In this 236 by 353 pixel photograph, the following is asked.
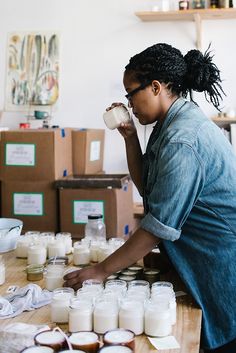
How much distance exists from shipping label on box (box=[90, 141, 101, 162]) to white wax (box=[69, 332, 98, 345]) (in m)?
A: 2.11

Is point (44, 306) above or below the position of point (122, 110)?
below

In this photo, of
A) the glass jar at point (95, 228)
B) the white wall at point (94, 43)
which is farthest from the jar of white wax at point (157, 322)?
the white wall at point (94, 43)

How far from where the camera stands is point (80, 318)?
1379 mm

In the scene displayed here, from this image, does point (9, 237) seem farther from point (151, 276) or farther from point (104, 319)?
point (104, 319)

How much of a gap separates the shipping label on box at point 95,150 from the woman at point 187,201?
1615 mm

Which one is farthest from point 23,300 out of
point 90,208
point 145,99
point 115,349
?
point 90,208

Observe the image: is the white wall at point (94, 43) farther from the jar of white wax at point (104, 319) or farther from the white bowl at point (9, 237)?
the jar of white wax at point (104, 319)

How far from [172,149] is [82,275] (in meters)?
0.50

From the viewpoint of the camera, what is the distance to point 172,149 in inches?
59.0

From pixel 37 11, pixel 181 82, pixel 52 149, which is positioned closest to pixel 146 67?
pixel 181 82

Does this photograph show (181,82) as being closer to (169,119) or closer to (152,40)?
(169,119)

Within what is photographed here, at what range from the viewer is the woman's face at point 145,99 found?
1.68 meters

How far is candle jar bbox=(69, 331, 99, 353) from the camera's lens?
1.19m

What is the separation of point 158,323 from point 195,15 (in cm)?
257
